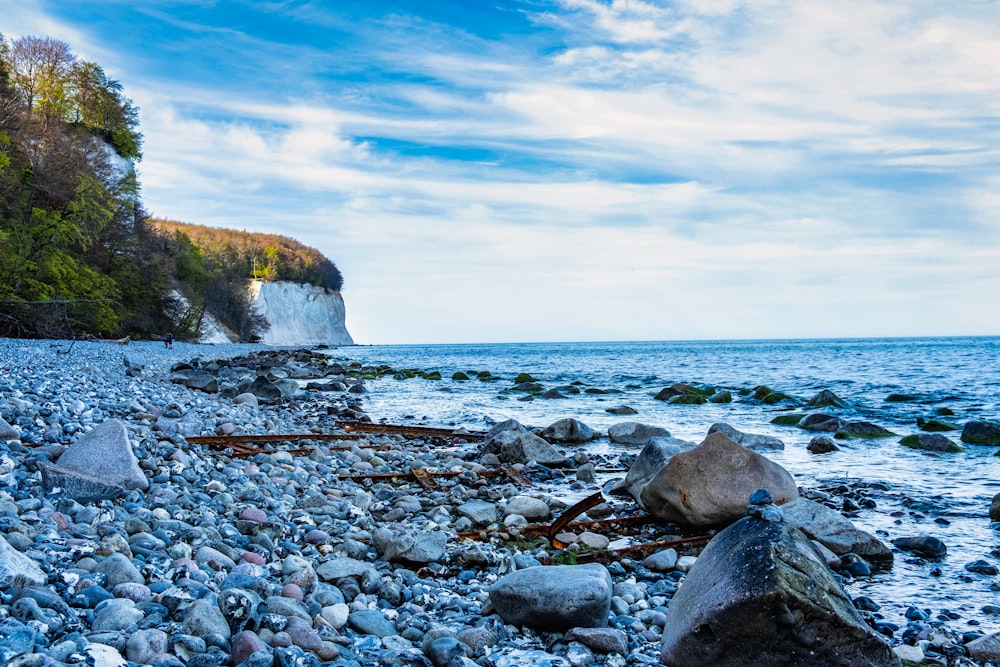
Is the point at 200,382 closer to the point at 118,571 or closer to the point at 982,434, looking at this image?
the point at 118,571

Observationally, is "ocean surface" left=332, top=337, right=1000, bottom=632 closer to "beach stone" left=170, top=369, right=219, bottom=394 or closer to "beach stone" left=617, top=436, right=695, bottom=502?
"beach stone" left=617, top=436, right=695, bottom=502

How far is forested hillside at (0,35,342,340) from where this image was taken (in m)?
24.8

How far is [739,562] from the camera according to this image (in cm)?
321

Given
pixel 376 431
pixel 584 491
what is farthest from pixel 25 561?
pixel 376 431

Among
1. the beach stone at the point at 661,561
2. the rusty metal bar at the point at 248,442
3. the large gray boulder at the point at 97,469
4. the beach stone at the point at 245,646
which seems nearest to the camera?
the beach stone at the point at 245,646

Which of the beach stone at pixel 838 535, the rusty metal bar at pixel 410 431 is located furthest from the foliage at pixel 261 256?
the beach stone at pixel 838 535

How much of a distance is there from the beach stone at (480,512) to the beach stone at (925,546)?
11.6 ft

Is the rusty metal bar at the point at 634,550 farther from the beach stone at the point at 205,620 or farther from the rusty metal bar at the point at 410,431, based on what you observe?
the rusty metal bar at the point at 410,431

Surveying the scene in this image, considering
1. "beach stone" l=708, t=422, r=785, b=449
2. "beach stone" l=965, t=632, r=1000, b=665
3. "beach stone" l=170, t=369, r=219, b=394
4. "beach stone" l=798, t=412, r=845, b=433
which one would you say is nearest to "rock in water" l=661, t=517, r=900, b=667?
"beach stone" l=965, t=632, r=1000, b=665

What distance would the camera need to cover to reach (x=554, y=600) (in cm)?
353

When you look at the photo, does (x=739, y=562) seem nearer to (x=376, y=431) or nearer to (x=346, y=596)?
(x=346, y=596)

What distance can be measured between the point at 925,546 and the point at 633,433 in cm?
632

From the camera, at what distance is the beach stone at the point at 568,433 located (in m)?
11.6

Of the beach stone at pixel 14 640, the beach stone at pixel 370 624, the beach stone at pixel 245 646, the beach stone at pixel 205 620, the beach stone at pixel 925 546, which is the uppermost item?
the beach stone at pixel 14 640
